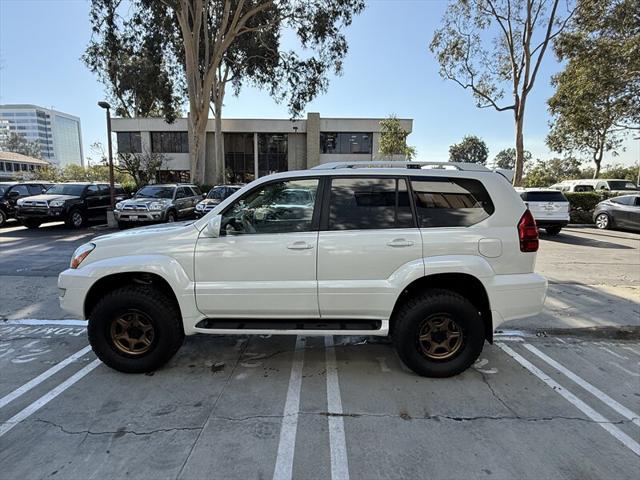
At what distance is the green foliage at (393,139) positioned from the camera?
31.4 metres

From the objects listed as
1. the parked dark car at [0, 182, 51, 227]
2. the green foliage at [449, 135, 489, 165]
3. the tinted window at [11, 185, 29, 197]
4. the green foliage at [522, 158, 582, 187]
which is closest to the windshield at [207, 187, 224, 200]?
the parked dark car at [0, 182, 51, 227]

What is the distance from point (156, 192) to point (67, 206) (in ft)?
10.4

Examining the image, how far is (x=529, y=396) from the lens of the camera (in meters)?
3.23

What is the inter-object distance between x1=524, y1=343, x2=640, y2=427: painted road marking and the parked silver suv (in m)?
12.5

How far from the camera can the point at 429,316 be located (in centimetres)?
335

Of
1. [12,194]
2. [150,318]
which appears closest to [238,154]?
[12,194]

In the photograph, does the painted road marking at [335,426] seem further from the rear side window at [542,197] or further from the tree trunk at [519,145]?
the tree trunk at [519,145]

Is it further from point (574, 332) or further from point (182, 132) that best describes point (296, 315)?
point (182, 132)

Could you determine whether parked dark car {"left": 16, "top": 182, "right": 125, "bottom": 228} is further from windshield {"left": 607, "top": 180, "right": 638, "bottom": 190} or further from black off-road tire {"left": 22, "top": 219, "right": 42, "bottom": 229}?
windshield {"left": 607, "top": 180, "right": 638, "bottom": 190}

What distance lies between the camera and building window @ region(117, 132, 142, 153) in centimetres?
3581

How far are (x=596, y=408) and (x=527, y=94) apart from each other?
19.7m

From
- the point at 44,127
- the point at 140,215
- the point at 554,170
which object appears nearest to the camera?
the point at 140,215

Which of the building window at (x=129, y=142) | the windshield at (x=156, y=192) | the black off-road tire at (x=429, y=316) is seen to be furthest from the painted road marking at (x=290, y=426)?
the building window at (x=129, y=142)

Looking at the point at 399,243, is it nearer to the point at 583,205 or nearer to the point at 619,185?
the point at 583,205
